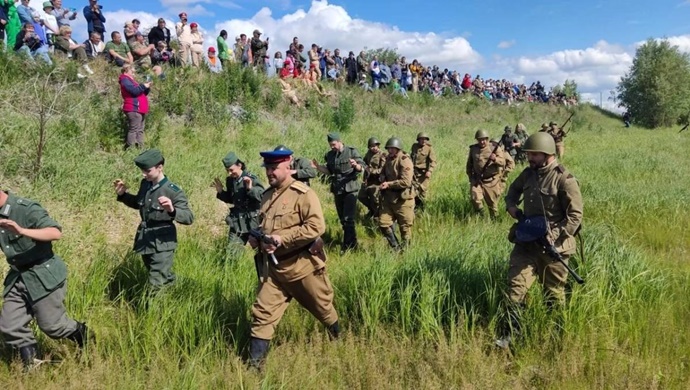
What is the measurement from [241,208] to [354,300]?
2.20 meters

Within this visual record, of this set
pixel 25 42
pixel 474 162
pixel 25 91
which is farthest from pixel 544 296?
pixel 25 42

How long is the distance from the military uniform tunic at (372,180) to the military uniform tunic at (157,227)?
3.91m

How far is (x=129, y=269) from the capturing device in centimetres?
491

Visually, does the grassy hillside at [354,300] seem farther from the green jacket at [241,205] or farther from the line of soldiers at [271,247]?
the green jacket at [241,205]

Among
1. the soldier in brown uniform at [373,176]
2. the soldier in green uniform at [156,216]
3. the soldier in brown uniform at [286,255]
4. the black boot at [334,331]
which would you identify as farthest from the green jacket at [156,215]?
the soldier in brown uniform at [373,176]

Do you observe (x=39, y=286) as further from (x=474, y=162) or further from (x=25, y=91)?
(x=474, y=162)

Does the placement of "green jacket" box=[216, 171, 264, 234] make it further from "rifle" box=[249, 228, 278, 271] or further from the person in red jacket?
the person in red jacket

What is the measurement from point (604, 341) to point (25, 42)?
36.6 ft

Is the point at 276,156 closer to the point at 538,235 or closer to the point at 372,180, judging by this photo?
the point at 538,235

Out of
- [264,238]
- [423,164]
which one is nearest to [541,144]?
[264,238]

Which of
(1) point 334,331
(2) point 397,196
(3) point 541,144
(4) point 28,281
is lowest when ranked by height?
(1) point 334,331

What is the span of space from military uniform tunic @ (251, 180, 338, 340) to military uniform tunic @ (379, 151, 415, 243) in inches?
125

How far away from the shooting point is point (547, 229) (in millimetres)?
3723

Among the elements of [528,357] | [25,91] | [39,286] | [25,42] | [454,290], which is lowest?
[528,357]
